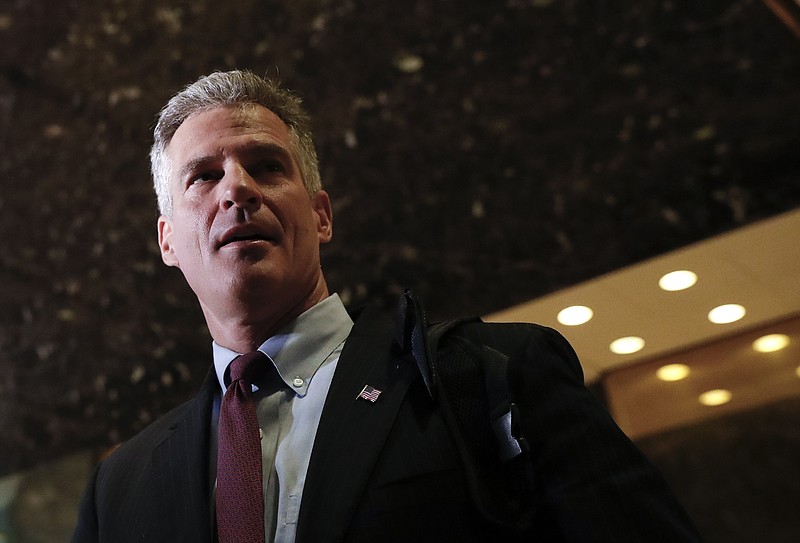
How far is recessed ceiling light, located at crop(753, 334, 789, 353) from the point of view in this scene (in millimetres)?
3375

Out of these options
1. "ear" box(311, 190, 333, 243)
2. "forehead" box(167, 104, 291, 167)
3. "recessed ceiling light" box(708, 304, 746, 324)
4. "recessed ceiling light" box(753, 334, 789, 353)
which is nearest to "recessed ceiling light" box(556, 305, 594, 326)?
"recessed ceiling light" box(708, 304, 746, 324)

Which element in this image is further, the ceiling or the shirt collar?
the ceiling

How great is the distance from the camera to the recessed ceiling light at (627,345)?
3.56m

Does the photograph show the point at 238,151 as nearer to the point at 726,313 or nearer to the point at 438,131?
the point at 438,131

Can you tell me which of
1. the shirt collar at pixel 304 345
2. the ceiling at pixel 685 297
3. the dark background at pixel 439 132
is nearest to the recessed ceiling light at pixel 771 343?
the ceiling at pixel 685 297

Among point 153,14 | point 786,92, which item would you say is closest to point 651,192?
point 786,92

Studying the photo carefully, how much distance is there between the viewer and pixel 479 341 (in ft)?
4.21

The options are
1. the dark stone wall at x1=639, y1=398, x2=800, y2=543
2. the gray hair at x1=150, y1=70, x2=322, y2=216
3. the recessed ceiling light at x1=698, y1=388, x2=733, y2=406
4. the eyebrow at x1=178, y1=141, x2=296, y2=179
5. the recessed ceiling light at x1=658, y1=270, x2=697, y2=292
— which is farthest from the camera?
the recessed ceiling light at x1=698, y1=388, x2=733, y2=406

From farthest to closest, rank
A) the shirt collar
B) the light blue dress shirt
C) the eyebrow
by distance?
1. the eyebrow
2. the shirt collar
3. the light blue dress shirt

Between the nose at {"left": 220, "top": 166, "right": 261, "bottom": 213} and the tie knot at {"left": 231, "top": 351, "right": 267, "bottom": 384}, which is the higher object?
the nose at {"left": 220, "top": 166, "right": 261, "bottom": 213}

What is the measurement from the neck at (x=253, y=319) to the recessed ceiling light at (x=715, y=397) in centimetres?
229

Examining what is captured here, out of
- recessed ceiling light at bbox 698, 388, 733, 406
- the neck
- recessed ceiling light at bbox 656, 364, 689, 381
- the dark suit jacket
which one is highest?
recessed ceiling light at bbox 656, 364, 689, 381

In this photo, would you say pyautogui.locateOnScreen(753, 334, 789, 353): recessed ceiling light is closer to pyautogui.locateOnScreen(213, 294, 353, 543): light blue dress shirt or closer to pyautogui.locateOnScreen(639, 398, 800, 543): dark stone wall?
pyautogui.locateOnScreen(639, 398, 800, 543): dark stone wall

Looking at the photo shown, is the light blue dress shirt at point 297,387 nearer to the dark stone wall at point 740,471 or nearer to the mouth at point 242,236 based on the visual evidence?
the mouth at point 242,236
